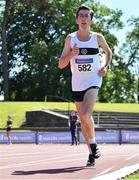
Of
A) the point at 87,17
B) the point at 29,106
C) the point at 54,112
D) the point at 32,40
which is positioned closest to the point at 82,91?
the point at 87,17

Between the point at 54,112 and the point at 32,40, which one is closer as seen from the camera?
the point at 54,112

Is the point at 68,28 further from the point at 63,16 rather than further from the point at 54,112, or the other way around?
the point at 54,112

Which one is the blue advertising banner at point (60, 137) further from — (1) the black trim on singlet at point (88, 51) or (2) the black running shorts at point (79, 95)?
(1) the black trim on singlet at point (88, 51)

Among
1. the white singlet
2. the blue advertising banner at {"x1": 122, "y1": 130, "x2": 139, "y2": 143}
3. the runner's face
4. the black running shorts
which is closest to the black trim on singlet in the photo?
the white singlet

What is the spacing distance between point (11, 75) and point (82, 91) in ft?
233

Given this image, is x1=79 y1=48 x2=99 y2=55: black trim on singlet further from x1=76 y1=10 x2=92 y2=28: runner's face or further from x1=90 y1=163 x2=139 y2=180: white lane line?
x1=90 y1=163 x2=139 y2=180: white lane line

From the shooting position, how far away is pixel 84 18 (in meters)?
8.73

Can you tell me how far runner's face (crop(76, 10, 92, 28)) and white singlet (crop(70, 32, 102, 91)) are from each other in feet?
0.84

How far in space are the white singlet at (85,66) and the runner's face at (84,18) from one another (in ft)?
0.84

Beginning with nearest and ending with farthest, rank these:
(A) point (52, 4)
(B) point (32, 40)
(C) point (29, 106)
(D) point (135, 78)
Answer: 1. (C) point (29, 106)
2. (A) point (52, 4)
3. (B) point (32, 40)
4. (D) point (135, 78)

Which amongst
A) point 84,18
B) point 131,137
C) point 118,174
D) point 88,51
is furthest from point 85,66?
point 131,137

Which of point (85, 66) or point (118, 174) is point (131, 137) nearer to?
point (85, 66)

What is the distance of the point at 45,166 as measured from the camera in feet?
28.1

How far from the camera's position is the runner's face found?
28.7 feet
